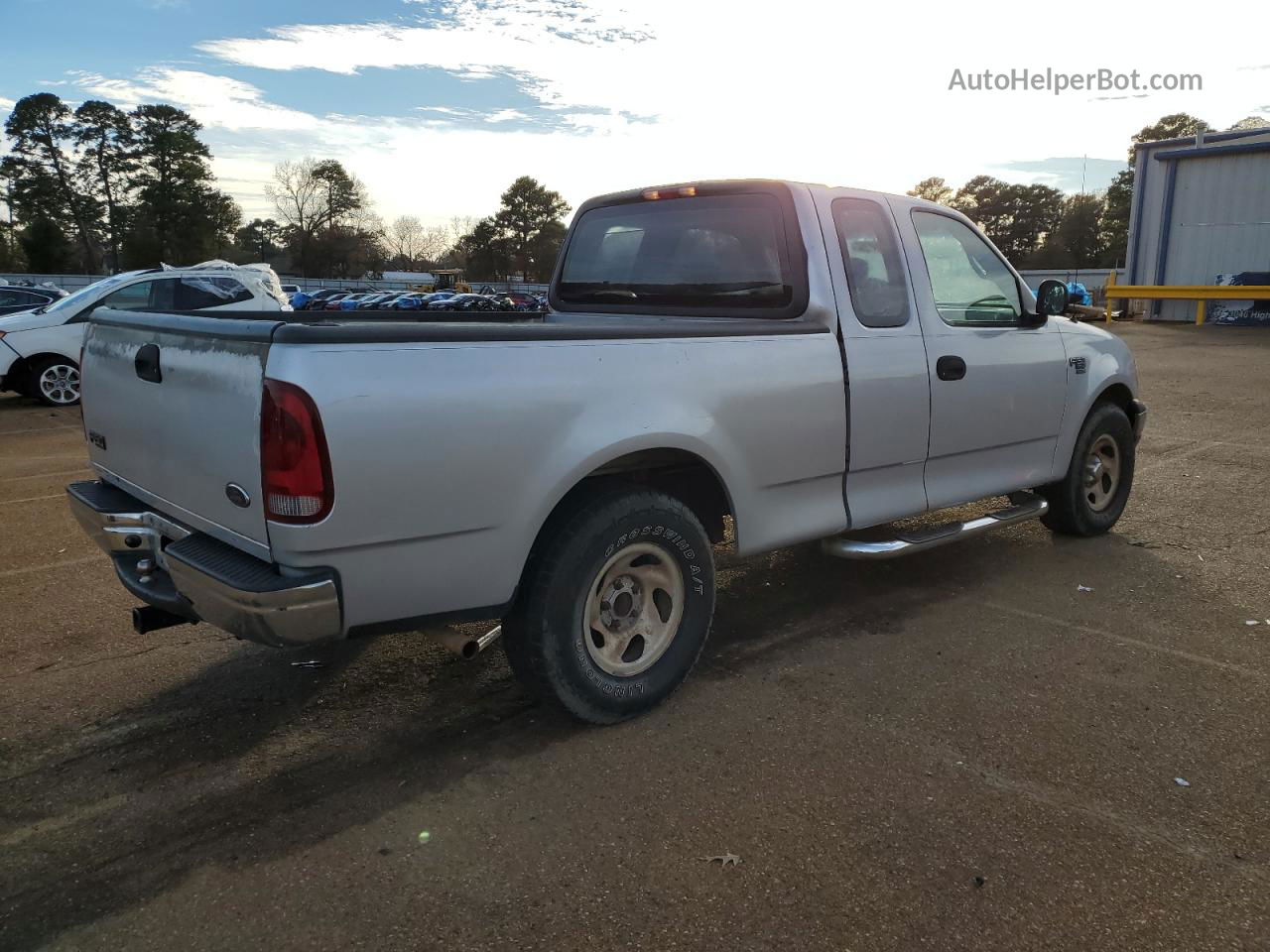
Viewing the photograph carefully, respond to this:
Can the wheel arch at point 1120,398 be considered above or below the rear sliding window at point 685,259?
below

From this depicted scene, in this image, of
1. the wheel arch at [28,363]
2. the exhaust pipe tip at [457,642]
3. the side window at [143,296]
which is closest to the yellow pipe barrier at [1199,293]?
the side window at [143,296]

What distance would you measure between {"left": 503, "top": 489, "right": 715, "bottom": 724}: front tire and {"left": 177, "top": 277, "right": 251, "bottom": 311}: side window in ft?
36.3

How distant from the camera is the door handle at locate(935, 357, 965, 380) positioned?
173 inches

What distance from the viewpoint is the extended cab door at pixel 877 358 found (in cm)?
408

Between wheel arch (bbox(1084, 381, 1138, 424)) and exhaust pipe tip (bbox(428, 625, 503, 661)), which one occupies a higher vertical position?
wheel arch (bbox(1084, 381, 1138, 424))

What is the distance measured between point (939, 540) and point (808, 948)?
8.49 feet

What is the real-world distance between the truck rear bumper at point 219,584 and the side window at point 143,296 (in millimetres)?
10465

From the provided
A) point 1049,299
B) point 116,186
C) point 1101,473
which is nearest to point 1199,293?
point 1101,473

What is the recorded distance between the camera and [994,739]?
131 inches

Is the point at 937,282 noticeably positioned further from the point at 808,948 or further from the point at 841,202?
the point at 808,948

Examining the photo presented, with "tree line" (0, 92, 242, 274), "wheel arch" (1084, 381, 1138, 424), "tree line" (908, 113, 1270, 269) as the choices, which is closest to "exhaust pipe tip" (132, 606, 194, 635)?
"wheel arch" (1084, 381, 1138, 424)

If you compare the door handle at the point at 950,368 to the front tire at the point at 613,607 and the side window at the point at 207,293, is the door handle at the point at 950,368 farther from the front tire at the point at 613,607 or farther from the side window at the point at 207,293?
the side window at the point at 207,293

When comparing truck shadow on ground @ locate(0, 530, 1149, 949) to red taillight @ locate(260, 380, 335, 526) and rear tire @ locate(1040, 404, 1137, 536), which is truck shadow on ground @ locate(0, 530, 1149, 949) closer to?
red taillight @ locate(260, 380, 335, 526)

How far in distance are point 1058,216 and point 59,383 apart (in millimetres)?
83525
